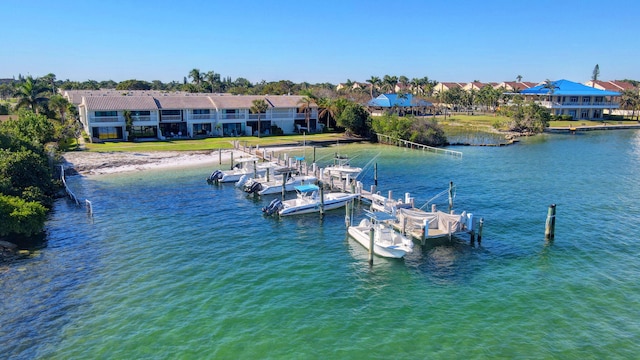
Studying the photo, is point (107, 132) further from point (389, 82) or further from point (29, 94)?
point (389, 82)

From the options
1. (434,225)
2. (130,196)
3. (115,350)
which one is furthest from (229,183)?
(115,350)

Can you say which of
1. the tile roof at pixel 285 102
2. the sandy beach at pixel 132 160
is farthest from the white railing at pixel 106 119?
the tile roof at pixel 285 102

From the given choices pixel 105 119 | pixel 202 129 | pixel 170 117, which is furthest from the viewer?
pixel 202 129

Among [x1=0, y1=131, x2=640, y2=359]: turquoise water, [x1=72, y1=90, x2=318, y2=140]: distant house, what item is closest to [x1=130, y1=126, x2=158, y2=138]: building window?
[x1=72, y1=90, x2=318, y2=140]: distant house

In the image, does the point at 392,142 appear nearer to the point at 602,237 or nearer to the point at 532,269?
the point at 602,237

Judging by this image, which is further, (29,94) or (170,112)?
(170,112)

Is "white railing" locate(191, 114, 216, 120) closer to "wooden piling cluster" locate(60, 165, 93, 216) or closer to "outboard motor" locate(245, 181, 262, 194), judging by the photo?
"wooden piling cluster" locate(60, 165, 93, 216)

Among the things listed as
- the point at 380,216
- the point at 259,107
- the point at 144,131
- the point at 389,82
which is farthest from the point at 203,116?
the point at 389,82

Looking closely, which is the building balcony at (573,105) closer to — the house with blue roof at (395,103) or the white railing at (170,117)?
the house with blue roof at (395,103)
